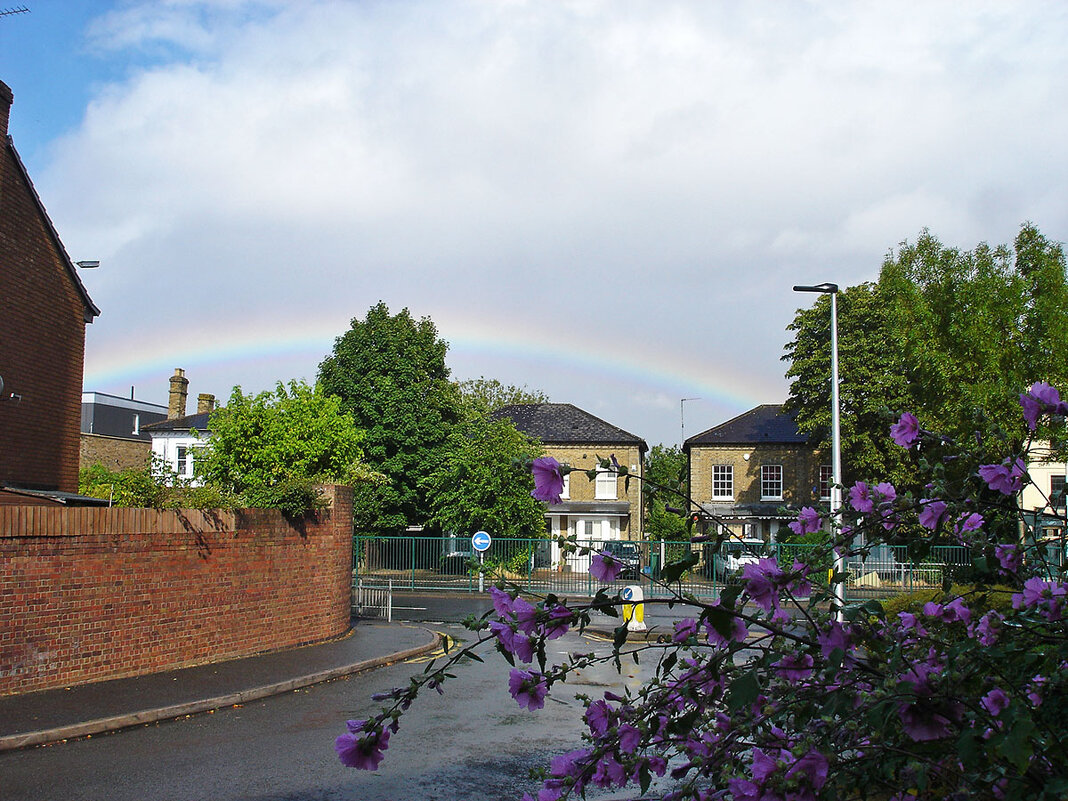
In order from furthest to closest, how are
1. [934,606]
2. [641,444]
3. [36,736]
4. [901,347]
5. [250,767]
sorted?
[641,444] → [901,347] → [36,736] → [250,767] → [934,606]

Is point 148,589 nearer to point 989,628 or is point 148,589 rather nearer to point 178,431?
point 989,628

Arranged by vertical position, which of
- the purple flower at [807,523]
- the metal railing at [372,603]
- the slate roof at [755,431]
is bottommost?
the metal railing at [372,603]

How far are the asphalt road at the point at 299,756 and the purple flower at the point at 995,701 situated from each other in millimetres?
3675

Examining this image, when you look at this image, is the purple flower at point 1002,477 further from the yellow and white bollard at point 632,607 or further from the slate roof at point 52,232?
the slate roof at point 52,232

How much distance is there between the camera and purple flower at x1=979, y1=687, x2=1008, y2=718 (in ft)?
8.55

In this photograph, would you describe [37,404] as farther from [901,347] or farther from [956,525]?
[901,347]

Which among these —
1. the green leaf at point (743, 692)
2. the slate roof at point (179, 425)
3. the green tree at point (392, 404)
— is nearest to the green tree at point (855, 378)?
the green tree at point (392, 404)

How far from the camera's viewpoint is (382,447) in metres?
40.7

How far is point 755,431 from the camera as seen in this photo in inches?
1964

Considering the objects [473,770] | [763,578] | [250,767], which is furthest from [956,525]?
[250,767]

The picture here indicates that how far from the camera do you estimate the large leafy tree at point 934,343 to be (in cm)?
3123

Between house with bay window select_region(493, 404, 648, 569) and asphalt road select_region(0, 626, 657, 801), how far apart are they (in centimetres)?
3529

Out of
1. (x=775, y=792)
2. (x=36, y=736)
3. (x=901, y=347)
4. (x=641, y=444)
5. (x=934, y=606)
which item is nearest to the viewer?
(x=775, y=792)

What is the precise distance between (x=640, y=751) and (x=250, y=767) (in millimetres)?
6250
